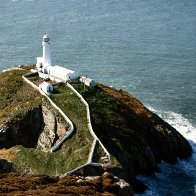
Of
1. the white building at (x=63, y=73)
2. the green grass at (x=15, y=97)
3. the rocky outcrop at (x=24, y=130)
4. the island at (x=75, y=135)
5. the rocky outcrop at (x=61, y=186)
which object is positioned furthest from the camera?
the white building at (x=63, y=73)

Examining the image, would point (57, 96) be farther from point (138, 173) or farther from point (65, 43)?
point (65, 43)

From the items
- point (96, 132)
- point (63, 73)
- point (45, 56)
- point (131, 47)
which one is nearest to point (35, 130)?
point (96, 132)

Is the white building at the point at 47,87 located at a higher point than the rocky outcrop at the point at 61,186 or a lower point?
higher

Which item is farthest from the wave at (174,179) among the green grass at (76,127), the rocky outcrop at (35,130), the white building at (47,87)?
the white building at (47,87)

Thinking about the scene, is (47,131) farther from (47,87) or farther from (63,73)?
(63,73)

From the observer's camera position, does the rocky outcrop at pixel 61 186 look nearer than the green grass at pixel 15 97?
Yes

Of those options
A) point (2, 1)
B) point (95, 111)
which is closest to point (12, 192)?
point (95, 111)

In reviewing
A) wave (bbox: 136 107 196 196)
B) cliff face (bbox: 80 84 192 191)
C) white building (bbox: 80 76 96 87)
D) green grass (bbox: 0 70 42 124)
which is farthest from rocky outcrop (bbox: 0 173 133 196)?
white building (bbox: 80 76 96 87)

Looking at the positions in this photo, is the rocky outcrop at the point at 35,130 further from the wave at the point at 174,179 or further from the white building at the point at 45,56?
the white building at the point at 45,56
